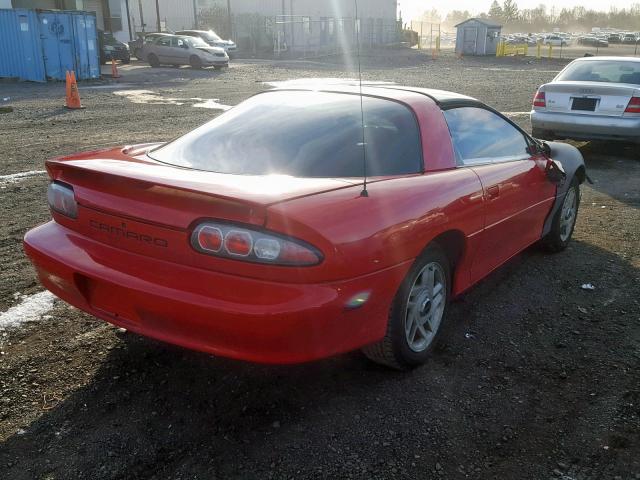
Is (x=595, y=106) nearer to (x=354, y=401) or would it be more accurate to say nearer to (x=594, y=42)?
(x=354, y=401)

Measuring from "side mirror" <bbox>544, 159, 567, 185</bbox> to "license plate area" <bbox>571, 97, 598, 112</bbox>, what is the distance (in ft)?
15.4

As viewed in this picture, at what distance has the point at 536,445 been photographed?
2.70m

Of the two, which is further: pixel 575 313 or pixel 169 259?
pixel 575 313

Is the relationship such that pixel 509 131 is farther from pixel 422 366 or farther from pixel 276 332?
pixel 276 332

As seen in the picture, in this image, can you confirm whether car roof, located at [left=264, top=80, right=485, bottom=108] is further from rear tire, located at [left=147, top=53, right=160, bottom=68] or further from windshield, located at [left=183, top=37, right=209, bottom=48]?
rear tire, located at [left=147, top=53, right=160, bottom=68]

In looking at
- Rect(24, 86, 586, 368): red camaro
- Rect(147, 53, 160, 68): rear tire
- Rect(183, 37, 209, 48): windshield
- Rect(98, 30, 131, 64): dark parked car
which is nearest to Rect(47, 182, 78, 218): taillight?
Rect(24, 86, 586, 368): red camaro

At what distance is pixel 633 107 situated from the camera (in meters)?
8.52

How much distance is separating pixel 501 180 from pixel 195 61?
26.6m

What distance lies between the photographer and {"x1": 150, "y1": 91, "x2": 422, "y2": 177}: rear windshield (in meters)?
3.12

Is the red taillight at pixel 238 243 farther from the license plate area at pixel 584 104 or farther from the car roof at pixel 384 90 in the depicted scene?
the license plate area at pixel 584 104

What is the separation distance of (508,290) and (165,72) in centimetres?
2436

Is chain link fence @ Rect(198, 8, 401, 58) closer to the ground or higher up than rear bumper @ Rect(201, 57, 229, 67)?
higher up

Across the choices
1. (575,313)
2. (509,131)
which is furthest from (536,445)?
(509,131)

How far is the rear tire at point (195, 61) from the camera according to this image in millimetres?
28158
